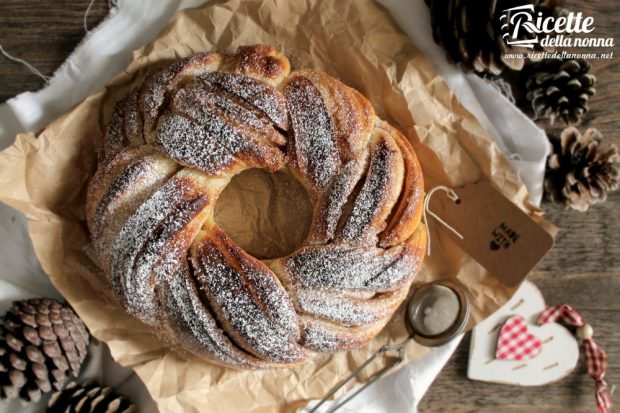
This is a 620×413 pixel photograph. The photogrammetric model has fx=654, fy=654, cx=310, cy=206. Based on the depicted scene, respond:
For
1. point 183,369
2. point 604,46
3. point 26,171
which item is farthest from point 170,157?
point 604,46

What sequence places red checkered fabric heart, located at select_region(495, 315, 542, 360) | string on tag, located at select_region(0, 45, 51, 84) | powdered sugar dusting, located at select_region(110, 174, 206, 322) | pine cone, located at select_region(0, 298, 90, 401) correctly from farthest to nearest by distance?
red checkered fabric heart, located at select_region(495, 315, 542, 360) → string on tag, located at select_region(0, 45, 51, 84) → pine cone, located at select_region(0, 298, 90, 401) → powdered sugar dusting, located at select_region(110, 174, 206, 322)

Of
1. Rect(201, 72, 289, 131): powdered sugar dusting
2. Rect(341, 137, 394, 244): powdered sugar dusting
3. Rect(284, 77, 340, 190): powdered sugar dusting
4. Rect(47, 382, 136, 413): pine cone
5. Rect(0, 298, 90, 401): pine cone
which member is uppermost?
Rect(201, 72, 289, 131): powdered sugar dusting

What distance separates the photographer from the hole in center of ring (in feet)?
4.86

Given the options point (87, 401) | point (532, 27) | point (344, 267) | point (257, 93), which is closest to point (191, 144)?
point (257, 93)

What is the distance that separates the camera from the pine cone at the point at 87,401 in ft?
4.74

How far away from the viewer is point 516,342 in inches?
63.7

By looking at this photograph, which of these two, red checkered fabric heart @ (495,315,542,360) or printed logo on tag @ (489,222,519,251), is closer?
printed logo on tag @ (489,222,519,251)

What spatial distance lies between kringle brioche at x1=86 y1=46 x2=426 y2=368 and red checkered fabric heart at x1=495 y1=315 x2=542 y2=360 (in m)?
0.41

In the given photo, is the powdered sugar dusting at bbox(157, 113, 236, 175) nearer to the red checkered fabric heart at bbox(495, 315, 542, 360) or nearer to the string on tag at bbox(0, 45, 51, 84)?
the string on tag at bbox(0, 45, 51, 84)

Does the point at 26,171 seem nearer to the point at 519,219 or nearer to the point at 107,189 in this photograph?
the point at 107,189

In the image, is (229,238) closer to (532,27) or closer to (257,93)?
(257,93)

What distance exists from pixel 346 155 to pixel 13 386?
87cm

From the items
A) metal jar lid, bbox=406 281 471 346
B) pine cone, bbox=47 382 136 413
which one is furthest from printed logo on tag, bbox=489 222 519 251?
pine cone, bbox=47 382 136 413

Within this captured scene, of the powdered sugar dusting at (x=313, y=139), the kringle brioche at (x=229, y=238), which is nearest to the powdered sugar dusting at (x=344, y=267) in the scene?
the kringle brioche at (x=229, y=238)
